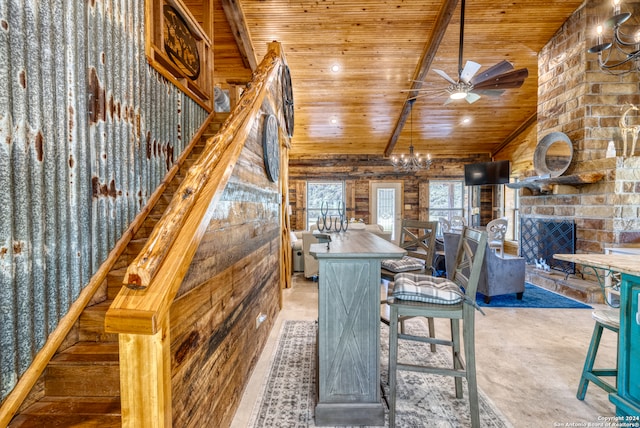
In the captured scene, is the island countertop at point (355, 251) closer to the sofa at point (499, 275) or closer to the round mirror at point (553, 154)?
the sofa at point (499, 275)

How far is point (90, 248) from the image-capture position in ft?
Answer: 5.40

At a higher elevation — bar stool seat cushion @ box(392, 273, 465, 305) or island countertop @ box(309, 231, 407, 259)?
island countertop @ box(309, 231, 407, 259)

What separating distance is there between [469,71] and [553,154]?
213 centimetres

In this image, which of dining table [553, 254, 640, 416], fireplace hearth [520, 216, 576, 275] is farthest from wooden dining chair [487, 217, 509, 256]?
dining table [553, 254, 640, 416]

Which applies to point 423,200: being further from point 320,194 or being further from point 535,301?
point 535,301

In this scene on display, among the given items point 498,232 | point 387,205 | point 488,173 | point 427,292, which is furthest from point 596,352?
point 387,205

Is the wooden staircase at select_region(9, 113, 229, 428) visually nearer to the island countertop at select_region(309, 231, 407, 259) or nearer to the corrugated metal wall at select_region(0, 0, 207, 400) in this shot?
the corrugated metal wall at select_region(0, 0, 207, 400)

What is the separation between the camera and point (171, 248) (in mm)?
1008

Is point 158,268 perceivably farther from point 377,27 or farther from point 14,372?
point 377,27

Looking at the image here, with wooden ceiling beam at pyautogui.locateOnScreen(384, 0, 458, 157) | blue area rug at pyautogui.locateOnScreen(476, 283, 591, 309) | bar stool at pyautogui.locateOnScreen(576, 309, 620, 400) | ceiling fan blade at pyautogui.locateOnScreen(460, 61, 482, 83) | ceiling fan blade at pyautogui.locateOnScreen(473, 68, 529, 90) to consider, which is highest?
wooden ceiling beam at pyautogui.locateOnScreen(384, 0, 458, 157)

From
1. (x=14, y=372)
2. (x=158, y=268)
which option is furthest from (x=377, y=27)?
(x=14, y=372)

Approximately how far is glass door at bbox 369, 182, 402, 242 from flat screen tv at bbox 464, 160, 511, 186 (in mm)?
1966

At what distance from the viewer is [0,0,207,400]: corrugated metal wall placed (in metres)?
1.23

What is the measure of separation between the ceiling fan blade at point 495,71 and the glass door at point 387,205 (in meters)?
Result: 5.05
